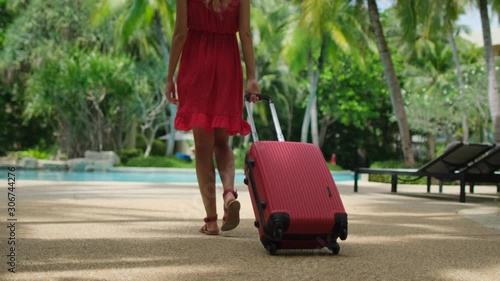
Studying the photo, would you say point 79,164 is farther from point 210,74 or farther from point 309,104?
point 210,74

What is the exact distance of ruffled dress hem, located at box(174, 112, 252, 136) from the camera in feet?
12.1

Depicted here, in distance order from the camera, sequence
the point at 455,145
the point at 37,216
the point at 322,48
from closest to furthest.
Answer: the point at 37,216 < the point at 455,145 < the point at 322,48

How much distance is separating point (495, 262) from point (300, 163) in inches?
39.7

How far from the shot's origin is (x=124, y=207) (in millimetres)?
6145

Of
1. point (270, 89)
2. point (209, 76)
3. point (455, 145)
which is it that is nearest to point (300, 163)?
point (209, 76)

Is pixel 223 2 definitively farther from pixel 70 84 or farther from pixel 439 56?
pixel 439 56

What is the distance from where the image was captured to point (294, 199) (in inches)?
129

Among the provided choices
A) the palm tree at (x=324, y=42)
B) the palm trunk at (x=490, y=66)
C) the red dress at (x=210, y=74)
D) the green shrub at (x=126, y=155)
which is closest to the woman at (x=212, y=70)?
the red dress at (x=210, y=74)

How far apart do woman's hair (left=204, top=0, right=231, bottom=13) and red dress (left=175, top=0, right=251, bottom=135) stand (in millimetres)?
23

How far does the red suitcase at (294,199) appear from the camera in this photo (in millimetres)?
3238

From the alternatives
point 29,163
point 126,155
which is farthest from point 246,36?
point 126,155

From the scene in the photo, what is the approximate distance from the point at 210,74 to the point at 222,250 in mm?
936

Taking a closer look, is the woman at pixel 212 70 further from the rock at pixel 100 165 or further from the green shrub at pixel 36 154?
the green shrub at pixel 36 154

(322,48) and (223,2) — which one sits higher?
(322,48)
